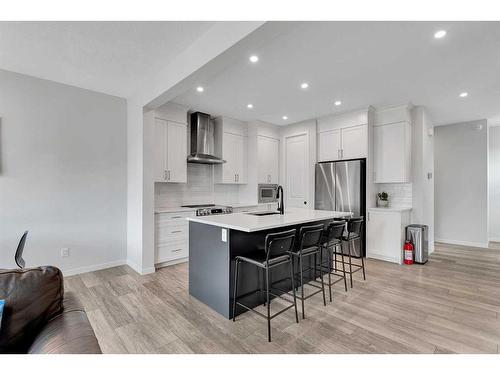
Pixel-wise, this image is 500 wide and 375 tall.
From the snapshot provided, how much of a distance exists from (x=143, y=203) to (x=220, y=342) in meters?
2.24

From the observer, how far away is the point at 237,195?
224 inches

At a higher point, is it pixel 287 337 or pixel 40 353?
pixel 40 353

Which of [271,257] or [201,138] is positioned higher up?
[201,138]

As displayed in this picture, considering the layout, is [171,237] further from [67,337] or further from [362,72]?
[362,72]

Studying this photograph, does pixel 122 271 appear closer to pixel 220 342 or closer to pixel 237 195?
pixel 220 342

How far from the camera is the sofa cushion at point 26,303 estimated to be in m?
1.14

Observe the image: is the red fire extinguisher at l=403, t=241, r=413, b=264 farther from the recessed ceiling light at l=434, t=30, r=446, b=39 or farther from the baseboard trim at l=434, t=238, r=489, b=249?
the recessed ceiling light at l=434, t=30, r=446, b=39

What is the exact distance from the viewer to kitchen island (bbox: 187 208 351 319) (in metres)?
2.37

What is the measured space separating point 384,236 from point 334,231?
6.23 ft

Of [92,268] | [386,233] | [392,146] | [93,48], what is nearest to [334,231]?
[386,233]

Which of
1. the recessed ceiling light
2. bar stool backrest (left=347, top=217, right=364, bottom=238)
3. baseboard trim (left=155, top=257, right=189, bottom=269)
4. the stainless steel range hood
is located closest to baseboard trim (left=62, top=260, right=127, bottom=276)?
baseboard trim (left=155, top=257, right=189, bottom=269)

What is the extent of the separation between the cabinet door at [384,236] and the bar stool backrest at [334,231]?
170cm

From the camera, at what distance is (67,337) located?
1069 millimetres

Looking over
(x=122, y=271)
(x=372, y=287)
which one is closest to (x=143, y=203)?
(x=122, y=271)
